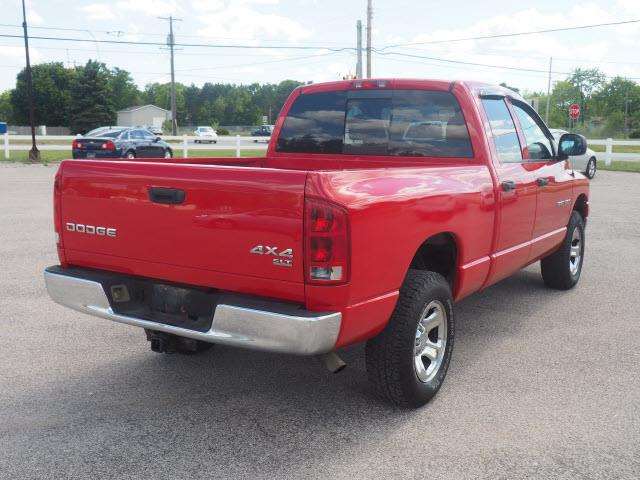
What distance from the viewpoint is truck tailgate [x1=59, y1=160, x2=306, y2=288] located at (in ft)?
10.5

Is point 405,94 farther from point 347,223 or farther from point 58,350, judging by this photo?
point 58,350

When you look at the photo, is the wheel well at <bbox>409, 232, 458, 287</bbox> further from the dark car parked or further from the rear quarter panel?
the dark car parked

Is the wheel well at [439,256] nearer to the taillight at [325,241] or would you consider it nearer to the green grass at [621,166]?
the taillight at [325,241]

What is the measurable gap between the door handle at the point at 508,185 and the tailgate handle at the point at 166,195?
233 centimetres

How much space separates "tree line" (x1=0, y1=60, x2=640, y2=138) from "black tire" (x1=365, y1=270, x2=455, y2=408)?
218 ft

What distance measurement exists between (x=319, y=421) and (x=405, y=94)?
2.44 m

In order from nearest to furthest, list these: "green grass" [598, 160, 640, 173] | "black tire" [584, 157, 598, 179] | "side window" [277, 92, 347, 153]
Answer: "side window" [277, 92, 347, 153], "black tire" [584, 157, 598, 179], "green grass" [598, 160, 640, 173]

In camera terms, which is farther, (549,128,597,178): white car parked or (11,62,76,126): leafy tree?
(11,62,76,126): leafy tree

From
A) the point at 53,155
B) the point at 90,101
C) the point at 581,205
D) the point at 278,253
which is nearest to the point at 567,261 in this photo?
the point at 581,205

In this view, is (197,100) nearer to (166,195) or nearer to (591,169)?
(591,169)

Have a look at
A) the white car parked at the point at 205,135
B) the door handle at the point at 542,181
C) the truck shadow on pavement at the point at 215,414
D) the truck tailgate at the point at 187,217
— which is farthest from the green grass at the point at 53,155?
the truck tailgate at the point at 187,217

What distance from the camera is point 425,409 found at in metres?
3.98

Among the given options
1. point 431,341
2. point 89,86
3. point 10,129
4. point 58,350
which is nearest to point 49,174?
point 58,350

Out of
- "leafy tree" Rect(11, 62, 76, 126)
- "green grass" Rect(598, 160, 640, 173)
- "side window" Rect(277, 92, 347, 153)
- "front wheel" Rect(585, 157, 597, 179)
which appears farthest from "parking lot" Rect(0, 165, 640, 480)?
"leafy tree" Rect(11, 62, 76, 126)
